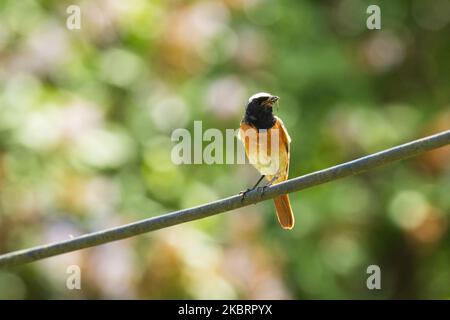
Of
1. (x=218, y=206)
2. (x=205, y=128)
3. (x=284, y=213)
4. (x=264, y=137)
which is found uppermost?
(x=205, y=128)

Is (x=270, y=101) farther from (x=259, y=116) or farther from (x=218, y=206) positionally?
(x=218, y=206)

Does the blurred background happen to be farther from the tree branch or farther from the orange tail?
the tree branch

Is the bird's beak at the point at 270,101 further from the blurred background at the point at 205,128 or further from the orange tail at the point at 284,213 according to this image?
the blurred background at the point at 205,128

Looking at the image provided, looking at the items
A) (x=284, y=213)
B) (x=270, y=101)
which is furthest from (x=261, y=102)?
(x=284, y=213)

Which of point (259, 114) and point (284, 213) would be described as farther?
point (259, 114)

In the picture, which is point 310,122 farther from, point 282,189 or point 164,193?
point 282,189
